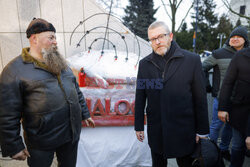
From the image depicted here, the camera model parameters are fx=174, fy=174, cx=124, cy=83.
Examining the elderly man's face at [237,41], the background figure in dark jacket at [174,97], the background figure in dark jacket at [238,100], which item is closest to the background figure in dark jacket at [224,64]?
the elderly man's face at [237,41]

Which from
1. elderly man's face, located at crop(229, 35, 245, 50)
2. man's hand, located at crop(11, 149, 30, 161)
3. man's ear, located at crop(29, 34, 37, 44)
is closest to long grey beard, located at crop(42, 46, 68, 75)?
man's ear, located at crop(29, 34, 37, 44)

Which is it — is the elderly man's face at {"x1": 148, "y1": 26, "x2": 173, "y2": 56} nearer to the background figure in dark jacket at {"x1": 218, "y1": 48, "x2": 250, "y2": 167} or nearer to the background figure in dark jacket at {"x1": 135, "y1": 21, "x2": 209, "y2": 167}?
the background figure in dark jacket at {"x1": 135, "y1": 21, "x2": 209, "y2": 167}

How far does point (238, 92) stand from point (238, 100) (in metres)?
0.09

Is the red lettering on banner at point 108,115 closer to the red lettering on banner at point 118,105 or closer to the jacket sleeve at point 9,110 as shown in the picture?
the red lettering on banner at point 118,105

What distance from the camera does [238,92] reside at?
6.59 feet

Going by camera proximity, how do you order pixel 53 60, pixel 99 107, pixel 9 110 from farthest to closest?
pixel 99 107 → pixel 53 60 → pixel 9 110

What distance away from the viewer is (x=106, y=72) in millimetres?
2664

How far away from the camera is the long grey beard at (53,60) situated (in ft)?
5.43

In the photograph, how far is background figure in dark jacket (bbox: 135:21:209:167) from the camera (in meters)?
1.66

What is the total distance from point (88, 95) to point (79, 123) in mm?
707

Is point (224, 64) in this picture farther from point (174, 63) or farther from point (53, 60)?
point (53, 60)

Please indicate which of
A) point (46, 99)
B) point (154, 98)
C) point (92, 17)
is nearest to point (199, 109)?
point (154, 98)

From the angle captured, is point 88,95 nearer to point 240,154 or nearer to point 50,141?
point 50,141

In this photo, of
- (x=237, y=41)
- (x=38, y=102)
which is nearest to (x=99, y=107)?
(x=38, y=102)
